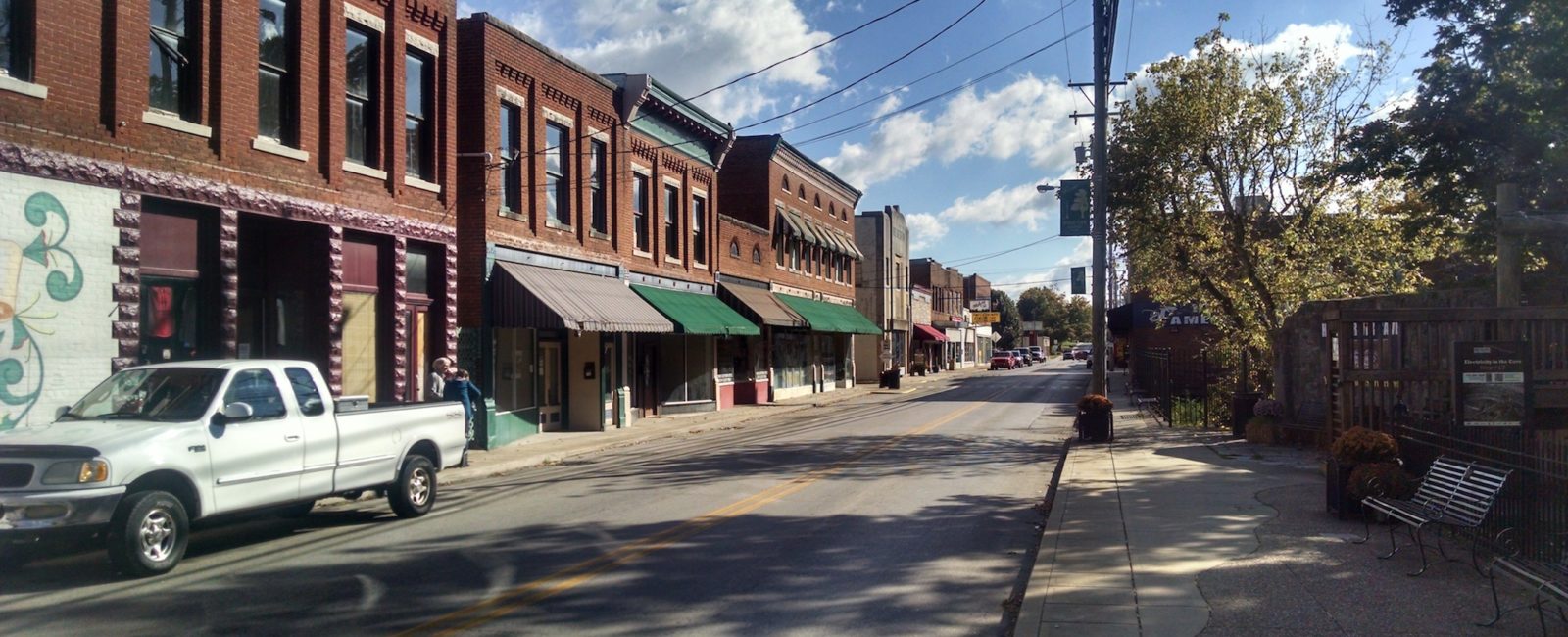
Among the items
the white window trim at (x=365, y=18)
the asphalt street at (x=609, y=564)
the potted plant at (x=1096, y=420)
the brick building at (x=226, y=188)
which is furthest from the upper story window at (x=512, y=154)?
the potted plant at (x=1096, y=420)

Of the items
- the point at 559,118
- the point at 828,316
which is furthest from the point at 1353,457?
the point at 828,316

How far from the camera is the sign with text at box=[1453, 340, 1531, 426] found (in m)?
10.0

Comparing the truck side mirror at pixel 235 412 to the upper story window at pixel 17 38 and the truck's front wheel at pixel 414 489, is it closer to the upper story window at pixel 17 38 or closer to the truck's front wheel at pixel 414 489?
the truck's front wheel at pixel 414 489

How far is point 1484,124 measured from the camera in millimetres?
16281

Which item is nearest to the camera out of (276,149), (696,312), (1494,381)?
(1494,381)

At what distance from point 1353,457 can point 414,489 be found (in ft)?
31.0

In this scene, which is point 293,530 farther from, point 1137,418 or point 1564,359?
point 1137,418

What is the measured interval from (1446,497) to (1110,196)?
14.1m

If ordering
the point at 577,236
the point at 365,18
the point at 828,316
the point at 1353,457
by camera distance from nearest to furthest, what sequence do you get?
the point at 1353,457, the point at 365,18, the point at 577,236, the point at 828,316

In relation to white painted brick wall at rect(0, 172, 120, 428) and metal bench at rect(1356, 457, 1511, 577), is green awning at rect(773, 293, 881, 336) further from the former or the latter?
metal bench at rect(1356, 457, 1511, 577)

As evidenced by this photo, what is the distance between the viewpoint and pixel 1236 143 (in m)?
19.9

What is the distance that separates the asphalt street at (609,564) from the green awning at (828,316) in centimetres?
2248

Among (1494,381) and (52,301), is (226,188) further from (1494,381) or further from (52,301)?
(1494,381)

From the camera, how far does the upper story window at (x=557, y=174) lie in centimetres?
2208
